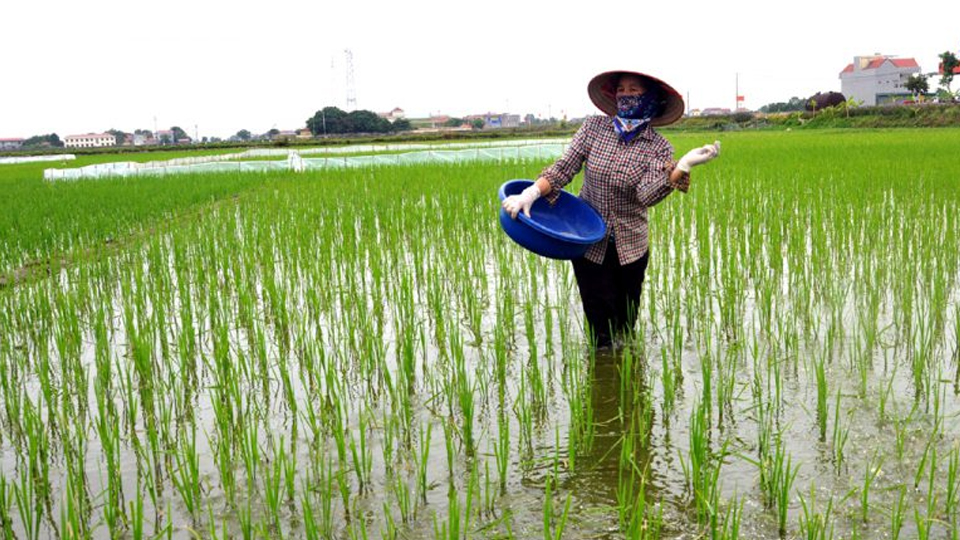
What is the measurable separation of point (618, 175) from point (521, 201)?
1.07 feet

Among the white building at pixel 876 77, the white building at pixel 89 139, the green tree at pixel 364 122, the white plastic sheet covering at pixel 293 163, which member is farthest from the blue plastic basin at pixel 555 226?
the white building at pixel 89 139

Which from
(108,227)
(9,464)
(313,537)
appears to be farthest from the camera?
(108,227)

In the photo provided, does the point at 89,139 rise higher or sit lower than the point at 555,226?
higher

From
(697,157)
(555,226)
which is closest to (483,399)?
(555,226)

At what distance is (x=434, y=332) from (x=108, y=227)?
3.69 meters

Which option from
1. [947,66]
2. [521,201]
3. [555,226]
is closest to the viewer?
[521,201]

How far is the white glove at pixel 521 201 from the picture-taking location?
2.69m

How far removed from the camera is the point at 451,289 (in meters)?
4.07

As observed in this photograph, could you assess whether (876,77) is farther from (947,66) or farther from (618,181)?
(618,181)

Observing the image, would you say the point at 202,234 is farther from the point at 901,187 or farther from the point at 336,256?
the point at 901,187

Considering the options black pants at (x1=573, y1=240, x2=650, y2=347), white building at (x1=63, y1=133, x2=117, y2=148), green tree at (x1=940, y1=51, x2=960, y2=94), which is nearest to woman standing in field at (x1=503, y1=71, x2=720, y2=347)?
black pants at (x1=573, y1=240, x2=650, y2=347)

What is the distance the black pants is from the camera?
289 cm

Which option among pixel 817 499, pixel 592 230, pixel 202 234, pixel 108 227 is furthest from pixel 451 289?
pixel 108 227

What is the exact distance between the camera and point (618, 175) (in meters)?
2.74
